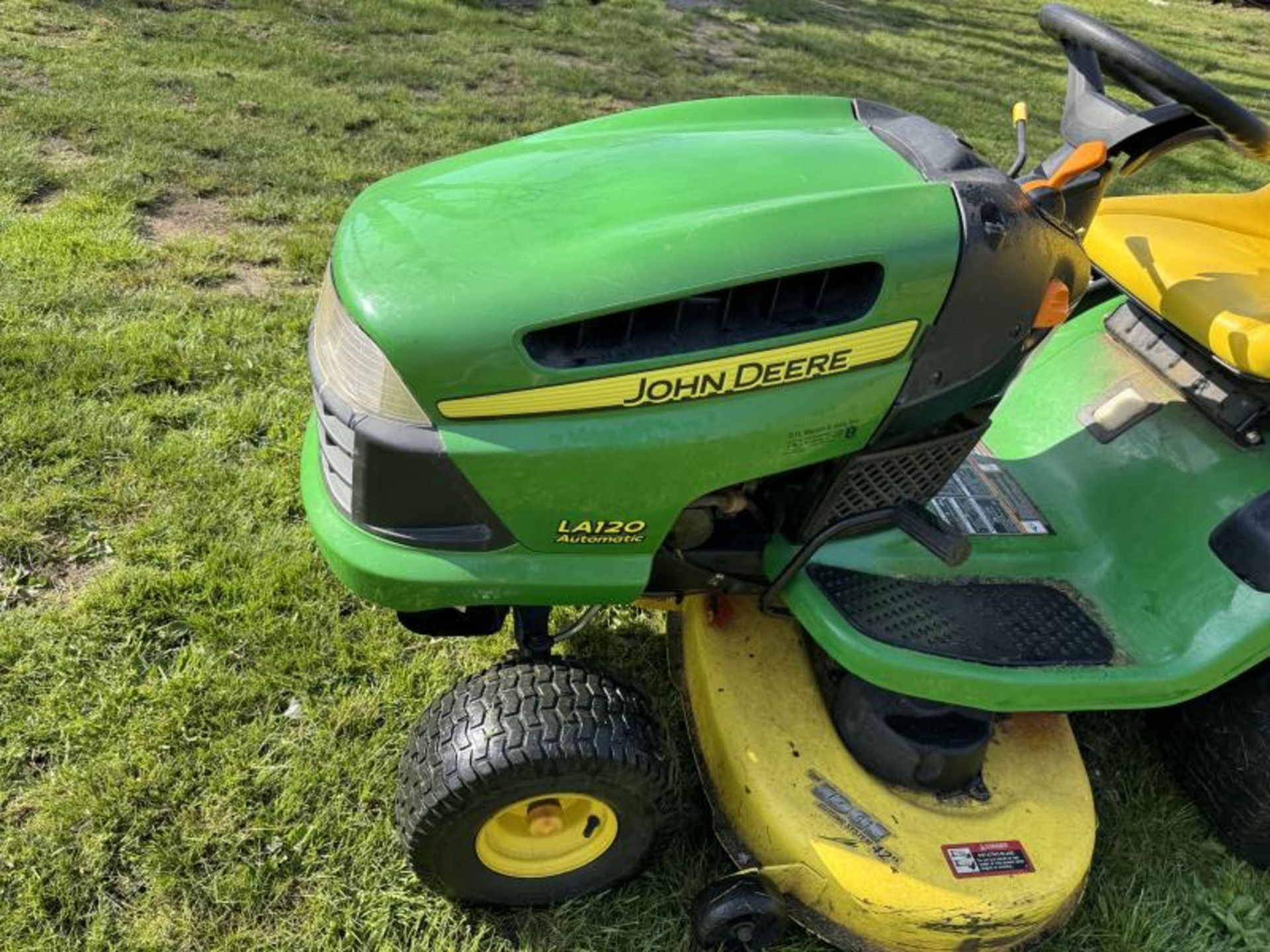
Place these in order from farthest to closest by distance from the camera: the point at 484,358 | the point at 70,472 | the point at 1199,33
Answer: the point at 1199,33, the point at 70,472, the point at 484,358

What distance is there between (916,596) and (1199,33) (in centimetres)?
1316

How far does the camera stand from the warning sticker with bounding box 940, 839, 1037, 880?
1812mm

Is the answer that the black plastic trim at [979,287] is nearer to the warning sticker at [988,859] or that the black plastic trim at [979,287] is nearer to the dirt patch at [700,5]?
the warning sticker at [988,859]

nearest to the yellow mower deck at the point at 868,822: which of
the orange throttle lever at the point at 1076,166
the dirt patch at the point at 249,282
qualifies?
the orange throttle lever at the point at 1076,166

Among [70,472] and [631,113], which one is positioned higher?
[631,113]

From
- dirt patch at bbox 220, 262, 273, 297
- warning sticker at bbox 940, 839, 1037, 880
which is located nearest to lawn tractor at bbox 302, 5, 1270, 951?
warning sticker at bbox 940, 839, 1037, 880

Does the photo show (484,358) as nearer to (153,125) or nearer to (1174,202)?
(1174,202)

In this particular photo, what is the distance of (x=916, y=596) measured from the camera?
6.39ft

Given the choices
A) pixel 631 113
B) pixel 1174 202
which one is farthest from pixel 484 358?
pixel 1174 202

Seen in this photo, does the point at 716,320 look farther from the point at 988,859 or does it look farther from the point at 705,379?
the point at 988,859

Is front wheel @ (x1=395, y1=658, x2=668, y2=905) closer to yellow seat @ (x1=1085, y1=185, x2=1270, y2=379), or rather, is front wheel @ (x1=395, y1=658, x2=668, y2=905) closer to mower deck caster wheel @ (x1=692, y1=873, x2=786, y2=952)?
mower deck caster wheel @ (x1=692, y1=873, x2=786, y2=952)

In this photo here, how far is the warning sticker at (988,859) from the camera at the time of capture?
1.81 m

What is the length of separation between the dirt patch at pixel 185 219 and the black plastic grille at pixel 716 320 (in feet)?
9.85

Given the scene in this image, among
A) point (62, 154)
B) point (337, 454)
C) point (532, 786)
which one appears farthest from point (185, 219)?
point (532, 786)
